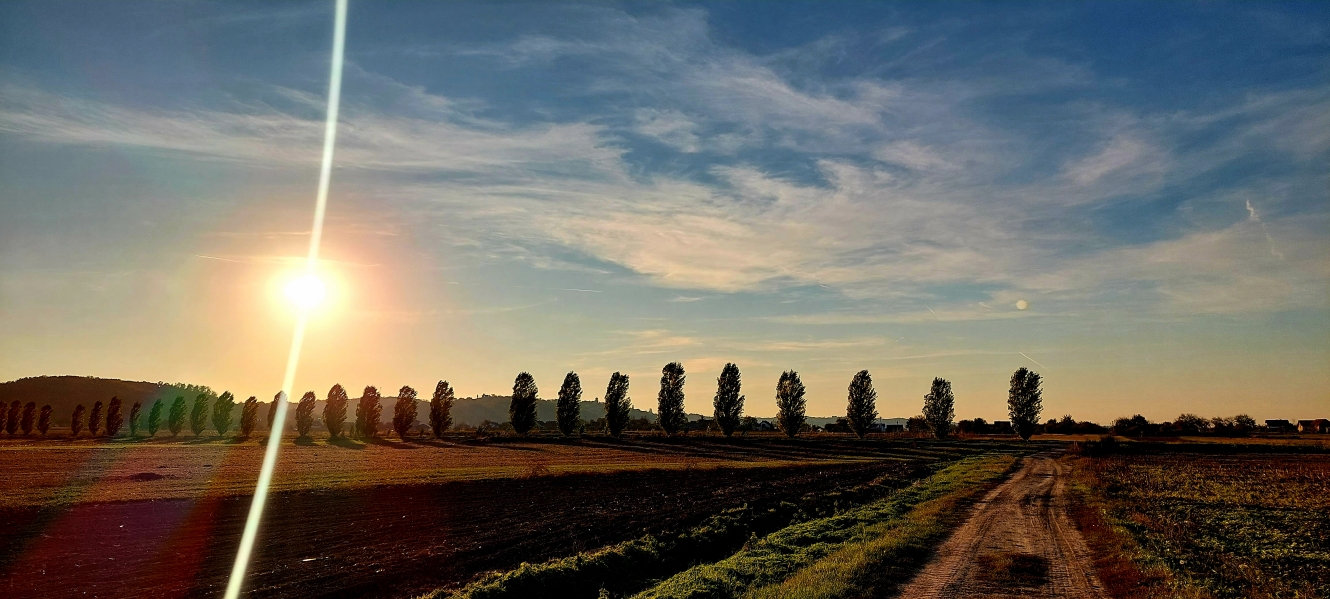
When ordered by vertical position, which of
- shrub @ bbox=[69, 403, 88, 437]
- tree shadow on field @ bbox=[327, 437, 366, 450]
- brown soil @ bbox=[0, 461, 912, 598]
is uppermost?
shrub @ bbox=[69, 403, 88, 437]

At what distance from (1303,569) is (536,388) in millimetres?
126868

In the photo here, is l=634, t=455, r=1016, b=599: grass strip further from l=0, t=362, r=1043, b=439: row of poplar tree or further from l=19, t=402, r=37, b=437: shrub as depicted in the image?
l=19, t=402, r=37, b=437: shrub

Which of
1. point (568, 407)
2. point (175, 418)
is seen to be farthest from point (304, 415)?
point (568, 407)

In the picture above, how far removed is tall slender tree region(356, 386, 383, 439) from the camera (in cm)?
14925

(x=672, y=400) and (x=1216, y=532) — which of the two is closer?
(x=1216, y=532)

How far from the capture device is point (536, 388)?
13838 cm

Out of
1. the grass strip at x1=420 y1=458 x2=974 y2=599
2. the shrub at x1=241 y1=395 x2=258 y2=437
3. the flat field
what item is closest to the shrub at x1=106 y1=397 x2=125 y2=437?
the shrub at x1=241 y1=395 x2=258 y2=437

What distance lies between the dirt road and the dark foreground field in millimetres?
10619

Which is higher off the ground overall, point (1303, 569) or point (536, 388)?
point (536, 388)

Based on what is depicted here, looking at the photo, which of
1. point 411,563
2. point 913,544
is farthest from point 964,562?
point 411,563

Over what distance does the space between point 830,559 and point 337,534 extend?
1761cm

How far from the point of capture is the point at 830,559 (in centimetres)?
1994

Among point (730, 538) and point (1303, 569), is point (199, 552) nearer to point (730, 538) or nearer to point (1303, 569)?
point (730, 538)

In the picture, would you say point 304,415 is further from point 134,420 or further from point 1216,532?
point 1216,532
